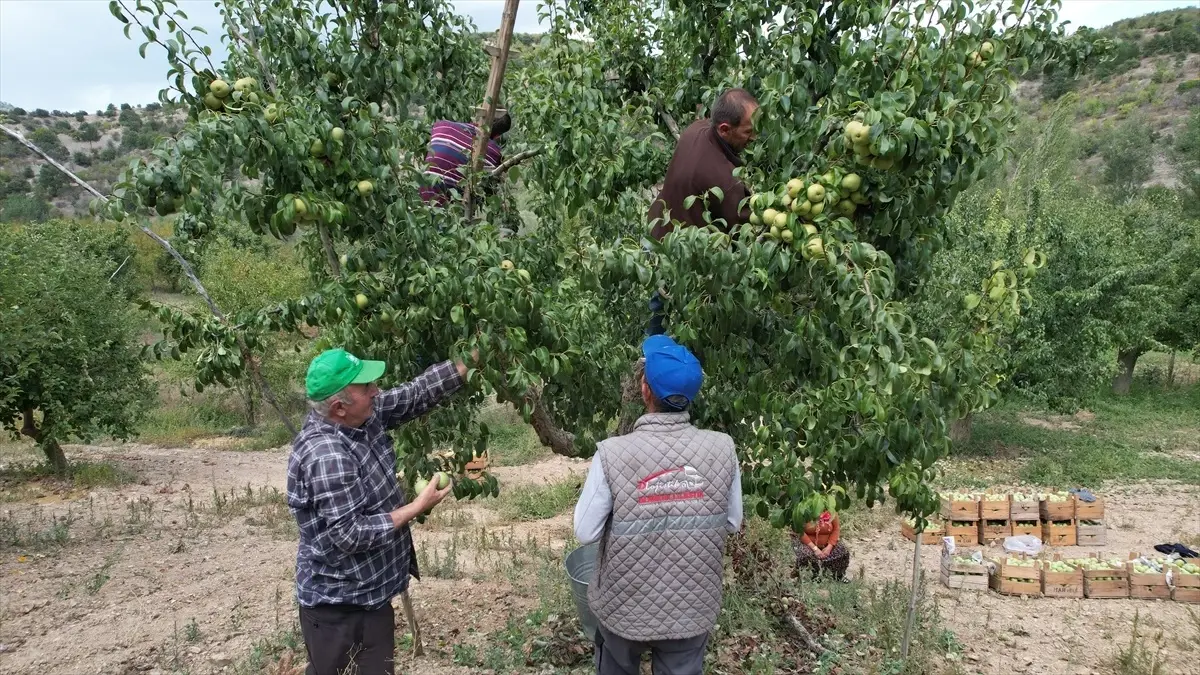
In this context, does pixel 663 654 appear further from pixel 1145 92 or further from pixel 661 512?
pixel 1145 92

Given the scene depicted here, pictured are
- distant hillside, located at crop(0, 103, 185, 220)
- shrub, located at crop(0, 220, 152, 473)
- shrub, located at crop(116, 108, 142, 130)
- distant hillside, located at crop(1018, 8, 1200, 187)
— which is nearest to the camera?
shrub, located at crop(0, 220, 152, 473)

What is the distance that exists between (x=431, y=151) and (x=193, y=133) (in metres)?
1.45

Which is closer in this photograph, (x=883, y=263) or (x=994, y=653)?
(x=883, y=263)

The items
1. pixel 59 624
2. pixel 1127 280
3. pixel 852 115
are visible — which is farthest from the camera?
pixel 1127 280

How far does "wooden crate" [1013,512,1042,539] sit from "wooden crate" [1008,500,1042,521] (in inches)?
1.7

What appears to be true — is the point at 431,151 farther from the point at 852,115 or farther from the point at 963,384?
the point at 963,384

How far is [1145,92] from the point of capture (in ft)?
198

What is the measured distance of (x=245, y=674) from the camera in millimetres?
4523

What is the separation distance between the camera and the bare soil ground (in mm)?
5133

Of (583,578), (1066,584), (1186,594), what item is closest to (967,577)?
(1066,584)

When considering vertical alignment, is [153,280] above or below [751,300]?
below

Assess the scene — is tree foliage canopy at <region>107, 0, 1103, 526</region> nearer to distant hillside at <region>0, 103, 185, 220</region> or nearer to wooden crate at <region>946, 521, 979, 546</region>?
wooden crate at <region>946, 521, 979, 546</region>

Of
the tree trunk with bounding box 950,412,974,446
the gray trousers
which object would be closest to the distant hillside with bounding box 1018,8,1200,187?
the tree trunk with bounding box 950,412,974,446

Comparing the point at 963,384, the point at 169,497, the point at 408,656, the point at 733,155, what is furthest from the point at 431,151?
the point at 169,497
